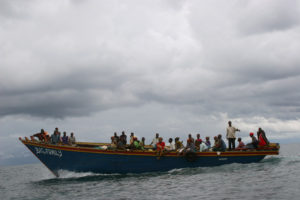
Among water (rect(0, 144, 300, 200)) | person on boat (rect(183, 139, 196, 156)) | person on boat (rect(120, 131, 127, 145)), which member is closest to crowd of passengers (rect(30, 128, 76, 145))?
water (rect(0, 144, 300, 200))

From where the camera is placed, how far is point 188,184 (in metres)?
18.2

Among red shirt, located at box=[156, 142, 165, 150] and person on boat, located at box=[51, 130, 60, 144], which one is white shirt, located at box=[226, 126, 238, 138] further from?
person on boat, located at box=[51, 130, 60, 144]

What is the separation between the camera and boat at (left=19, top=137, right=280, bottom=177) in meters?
22.4

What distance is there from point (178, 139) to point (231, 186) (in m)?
7.26

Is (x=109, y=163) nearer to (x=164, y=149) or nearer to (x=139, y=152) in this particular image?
(x=139, y=152)

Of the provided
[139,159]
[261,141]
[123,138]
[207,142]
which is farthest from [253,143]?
[123,138]

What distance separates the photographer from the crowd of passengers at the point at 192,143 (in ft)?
73.0

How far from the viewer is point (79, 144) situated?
1061 inches

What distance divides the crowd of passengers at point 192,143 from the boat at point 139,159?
0.38m

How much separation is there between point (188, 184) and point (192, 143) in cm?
440

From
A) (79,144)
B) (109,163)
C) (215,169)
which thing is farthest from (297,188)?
(79,144)

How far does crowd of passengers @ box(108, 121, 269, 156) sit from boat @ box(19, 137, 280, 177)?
15.0 inches

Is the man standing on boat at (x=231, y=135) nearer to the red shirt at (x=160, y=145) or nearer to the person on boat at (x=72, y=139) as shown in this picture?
the red shirt at (x=160, y=145)

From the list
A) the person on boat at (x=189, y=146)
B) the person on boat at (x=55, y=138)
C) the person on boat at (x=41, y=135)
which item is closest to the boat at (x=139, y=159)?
the person on boat at (x=189, y=146)
